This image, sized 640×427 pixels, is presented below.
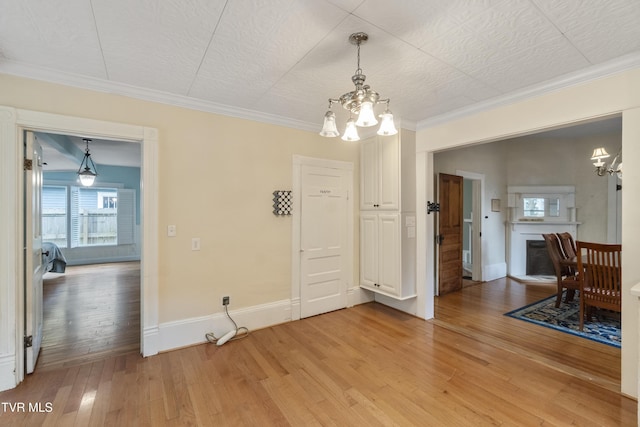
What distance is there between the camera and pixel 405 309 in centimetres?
379

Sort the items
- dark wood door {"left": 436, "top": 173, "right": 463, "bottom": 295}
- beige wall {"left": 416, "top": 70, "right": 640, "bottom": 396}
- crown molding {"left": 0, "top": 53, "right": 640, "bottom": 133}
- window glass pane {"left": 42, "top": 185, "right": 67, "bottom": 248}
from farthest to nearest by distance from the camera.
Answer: window glass pane {"left": 42, "top": 185, "right": 67, "bottom": 248} < dark wood door {"left": 436, "top": 173, "right": 463, "bottom": 295} < crown molding {"left": 0, "top": 53, "right": 640, "bottom": 133} < beige wall {"left": 416, "top": 70, "right": 640, "bottom": 396}

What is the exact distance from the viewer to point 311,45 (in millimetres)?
1929

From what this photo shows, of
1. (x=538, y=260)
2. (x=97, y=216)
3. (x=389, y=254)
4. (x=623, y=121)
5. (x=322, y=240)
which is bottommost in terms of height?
(x=538, y=260)

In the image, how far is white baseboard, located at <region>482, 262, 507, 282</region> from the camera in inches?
213

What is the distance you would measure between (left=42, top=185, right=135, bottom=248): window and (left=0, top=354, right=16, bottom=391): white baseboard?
21.0 ft

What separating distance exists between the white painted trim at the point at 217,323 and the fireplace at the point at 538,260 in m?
5.27

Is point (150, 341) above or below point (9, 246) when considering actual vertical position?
below

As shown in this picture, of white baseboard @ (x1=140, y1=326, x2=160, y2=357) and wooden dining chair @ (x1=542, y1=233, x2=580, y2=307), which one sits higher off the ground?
wooden dining chair @ (x1=542, y1=233, x2=580, y2=307)

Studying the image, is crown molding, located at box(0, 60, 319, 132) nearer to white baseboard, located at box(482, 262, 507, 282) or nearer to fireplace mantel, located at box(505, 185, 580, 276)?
white baseboard, located at box(482, 262, 507, 282)

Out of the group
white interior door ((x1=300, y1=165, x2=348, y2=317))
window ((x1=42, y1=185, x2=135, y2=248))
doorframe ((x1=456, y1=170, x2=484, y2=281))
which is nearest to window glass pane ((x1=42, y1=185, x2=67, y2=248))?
window ((x1=42, y1=185, x2=135, y2=248))

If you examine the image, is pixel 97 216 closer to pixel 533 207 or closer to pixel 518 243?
pixel 518 243

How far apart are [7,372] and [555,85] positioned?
5.01m

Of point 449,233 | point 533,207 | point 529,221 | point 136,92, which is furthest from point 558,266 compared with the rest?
point 136,92

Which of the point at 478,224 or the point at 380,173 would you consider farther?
the point at 478,224
